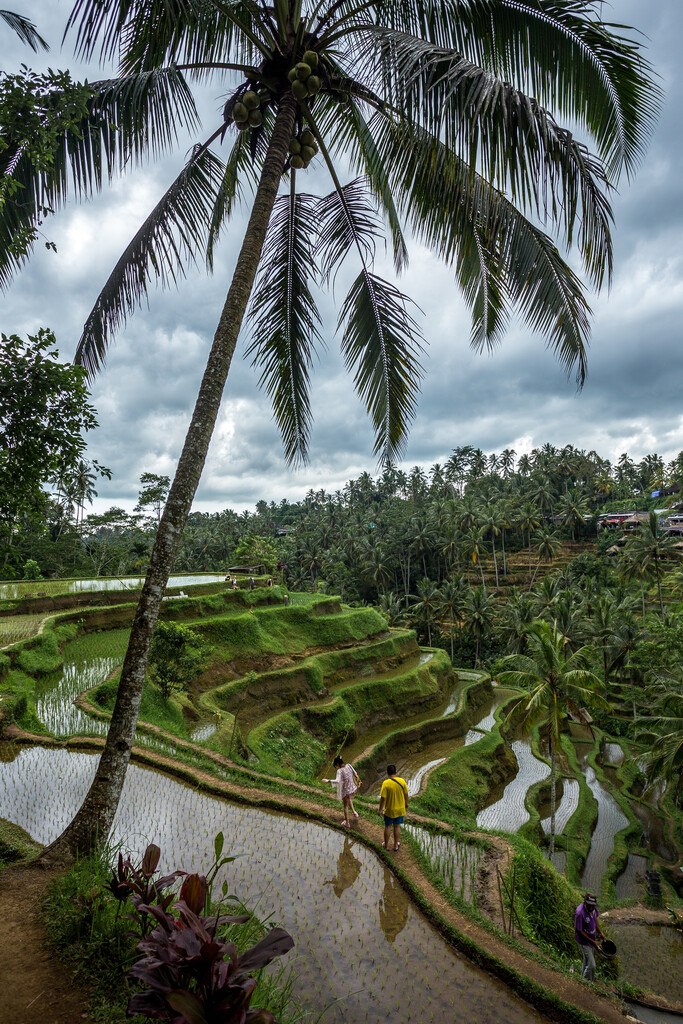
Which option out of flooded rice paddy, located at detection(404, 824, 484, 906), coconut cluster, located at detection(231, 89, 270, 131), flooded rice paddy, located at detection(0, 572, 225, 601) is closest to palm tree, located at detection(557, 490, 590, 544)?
flooded rice paddy, located at detection(0, 572, 225, 601)

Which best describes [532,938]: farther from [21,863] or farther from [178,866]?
[21,863]

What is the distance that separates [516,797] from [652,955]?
24.0ft

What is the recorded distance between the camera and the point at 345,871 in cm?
548

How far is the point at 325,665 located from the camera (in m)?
20.3

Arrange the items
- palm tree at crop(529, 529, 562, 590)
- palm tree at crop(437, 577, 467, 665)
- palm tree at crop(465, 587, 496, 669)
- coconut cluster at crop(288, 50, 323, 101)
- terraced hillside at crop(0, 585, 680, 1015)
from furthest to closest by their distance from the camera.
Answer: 1. palm tree at crop(529, 529, 562, 590)
2. palm tree at crop(437, 577, 467, 665)
3. palm tree at crop(465, 587, 496, 669)
4. terraced hillside at crop(0, 585, 680, 1015)
5. coconut cluster at crop(288, 50, 323, 101)

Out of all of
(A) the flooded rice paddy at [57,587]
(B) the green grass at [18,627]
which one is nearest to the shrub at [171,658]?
(B) the green grass at [18,627]

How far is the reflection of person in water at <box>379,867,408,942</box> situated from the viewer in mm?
4480

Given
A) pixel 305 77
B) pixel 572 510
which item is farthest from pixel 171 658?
pixel 572 510

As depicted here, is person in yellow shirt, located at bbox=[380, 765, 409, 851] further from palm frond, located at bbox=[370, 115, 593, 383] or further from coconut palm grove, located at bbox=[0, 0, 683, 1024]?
palm frond, located at bbox=[370, 115, 593, 383]

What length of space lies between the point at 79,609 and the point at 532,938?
1495 centimetres

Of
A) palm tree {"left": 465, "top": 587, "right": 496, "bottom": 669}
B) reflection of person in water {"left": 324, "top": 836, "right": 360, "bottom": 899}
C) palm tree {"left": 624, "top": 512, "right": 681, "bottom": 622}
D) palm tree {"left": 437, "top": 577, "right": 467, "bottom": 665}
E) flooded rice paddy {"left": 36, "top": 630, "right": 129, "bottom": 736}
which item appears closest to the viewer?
reflection of person in water {"left": 324, "top": 836, "right": 360, "bottom": 899}

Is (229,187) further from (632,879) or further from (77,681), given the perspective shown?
(632,879)

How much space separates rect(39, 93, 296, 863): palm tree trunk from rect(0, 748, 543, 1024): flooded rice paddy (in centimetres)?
173

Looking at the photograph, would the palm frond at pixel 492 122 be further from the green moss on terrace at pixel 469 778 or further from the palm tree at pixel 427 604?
the palm tree at pixel 427 604
